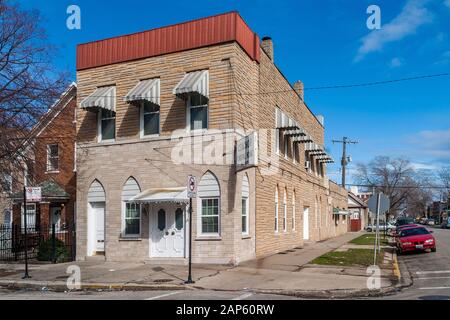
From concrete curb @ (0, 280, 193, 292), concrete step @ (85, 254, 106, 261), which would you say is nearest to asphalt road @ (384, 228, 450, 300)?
concrete curb @ (0, 280, 193, 292)

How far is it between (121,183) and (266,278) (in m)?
7.74

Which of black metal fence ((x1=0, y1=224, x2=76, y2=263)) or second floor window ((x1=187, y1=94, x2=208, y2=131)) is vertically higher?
second floor window ((x1=187, y1=94, x2=208, y2=131))

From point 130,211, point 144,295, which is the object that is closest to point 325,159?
point 130,211

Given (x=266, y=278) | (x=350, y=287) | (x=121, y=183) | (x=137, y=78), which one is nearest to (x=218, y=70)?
(x=137, y=78)

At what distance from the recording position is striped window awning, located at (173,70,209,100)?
17.3 meters

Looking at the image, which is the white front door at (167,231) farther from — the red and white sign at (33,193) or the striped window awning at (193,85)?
the red and white sign at (33,193)

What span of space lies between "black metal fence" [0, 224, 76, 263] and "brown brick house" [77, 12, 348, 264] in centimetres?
88

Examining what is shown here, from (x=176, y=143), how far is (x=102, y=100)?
3664mm

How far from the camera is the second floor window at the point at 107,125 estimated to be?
2028 cm

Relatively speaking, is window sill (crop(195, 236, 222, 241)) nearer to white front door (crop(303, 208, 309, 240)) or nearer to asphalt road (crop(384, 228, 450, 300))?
asphalt road (crop(384, 228, 450, 300))

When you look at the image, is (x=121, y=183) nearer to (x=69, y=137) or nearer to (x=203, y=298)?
(x=69, y=137)

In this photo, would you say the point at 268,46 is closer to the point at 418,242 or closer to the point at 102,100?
the point at 102,100

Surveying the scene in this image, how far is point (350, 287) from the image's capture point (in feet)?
42.3
